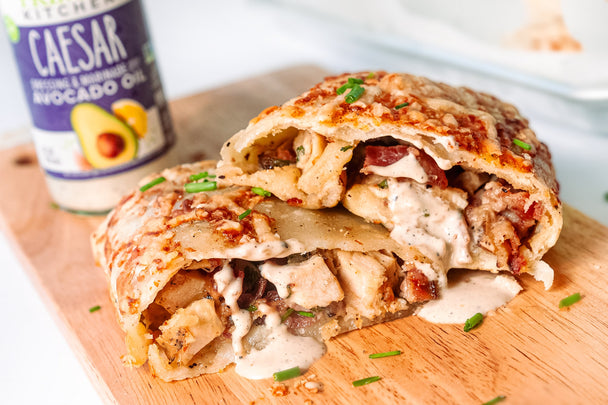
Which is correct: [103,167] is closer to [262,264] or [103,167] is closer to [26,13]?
[26,13]

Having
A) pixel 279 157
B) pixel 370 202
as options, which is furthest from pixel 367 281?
pixel 279 157

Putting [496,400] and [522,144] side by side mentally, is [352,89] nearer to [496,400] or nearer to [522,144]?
[522,144]

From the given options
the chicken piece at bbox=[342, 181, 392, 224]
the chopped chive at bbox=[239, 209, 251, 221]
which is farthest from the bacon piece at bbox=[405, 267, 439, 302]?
the chopped chive at bbox=[239, 209, 251, 221]

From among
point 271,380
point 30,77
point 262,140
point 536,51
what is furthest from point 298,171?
point 536,51

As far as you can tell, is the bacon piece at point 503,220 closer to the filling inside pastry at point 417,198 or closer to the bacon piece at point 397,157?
the filling inside pastry at point 417,198

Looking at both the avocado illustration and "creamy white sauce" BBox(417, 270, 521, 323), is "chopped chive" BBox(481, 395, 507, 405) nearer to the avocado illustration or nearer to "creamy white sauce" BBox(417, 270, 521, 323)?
"creamy white sauce" BBox(417, 270, 521, 323)

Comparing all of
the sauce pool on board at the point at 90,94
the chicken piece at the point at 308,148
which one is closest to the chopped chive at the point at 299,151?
the chicken piece at the point at 308,148

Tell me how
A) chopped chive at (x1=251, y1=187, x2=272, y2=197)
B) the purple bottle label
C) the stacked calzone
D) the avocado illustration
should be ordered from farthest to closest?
the avocado illustration → the purple bottle label → chopped chive at (x1=251, y1=187, x2=272, y2=197) → the stacked calzone

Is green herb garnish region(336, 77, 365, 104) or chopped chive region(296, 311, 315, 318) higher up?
green herb garnish region(336, 77, 365, 104)
